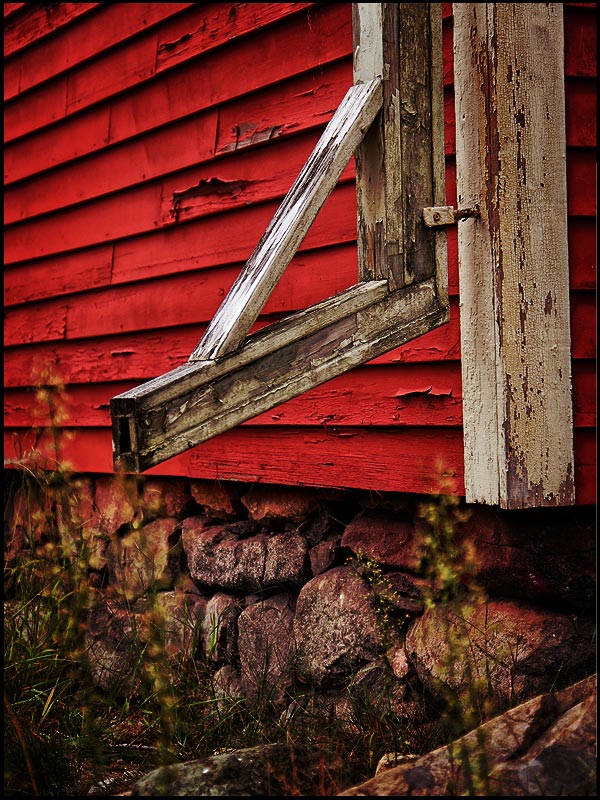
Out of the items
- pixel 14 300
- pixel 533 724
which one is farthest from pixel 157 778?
pixel 14 300

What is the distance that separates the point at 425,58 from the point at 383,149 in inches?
11.1

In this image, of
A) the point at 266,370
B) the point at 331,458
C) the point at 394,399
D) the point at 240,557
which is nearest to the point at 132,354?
the point at 240,557

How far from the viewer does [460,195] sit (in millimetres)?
2738

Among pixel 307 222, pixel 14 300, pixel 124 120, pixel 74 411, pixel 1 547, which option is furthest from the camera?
pixel 14 300

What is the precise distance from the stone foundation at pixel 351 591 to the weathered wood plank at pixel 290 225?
67cm

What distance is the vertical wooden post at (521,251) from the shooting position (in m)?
2.61

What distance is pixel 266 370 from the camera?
2.35 m

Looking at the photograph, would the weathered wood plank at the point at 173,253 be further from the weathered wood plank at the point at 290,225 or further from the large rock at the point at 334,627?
the large rock at the point at 334,627

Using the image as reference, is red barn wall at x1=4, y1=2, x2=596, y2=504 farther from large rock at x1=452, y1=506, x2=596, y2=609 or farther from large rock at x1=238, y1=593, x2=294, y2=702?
large rock at x1=238, y1=593, x2=294, y2=702

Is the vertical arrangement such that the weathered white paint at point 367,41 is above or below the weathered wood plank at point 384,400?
above

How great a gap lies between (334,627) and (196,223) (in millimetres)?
1679

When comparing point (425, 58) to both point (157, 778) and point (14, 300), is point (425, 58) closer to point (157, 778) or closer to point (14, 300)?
point (157, 778)

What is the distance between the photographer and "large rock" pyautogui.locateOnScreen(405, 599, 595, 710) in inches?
105

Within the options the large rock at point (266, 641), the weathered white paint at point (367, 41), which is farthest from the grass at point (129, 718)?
the weathered white paint at point (367, 41)
